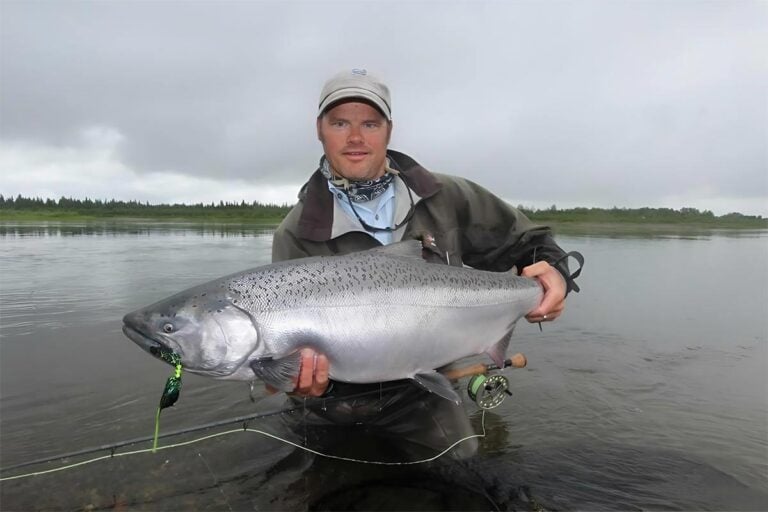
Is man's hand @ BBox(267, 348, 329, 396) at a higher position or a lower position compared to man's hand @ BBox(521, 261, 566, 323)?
lower

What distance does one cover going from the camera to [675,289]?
12180 millimetres

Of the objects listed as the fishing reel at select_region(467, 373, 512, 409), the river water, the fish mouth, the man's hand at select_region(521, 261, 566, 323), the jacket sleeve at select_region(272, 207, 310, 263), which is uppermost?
the jacket sleeve at select_region(272, 207, 310, 263)

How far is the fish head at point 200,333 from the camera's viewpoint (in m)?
2.67

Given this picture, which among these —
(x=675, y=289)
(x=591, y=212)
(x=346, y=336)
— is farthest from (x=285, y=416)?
(x=591, y=212)

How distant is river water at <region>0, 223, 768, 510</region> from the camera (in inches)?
139

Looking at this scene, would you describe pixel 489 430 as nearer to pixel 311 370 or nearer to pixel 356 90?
pixel 311 370

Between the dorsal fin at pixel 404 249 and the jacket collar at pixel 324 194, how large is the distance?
0.69m

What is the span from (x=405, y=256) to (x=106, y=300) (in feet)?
30.1

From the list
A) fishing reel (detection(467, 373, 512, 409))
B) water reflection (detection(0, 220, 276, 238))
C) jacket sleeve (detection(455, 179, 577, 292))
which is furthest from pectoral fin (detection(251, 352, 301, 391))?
water reflection (detection(0, 220, 276, 238))

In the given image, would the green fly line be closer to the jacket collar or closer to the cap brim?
the jacket collar

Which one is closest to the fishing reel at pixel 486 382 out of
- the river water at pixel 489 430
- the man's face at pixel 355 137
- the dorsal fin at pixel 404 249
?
the river water at pixel 489 430

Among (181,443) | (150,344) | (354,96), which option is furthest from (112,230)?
(150,344)

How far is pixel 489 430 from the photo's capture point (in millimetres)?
4637

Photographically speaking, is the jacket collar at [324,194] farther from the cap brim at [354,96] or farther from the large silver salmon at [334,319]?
the large silver salmon at [334,319]
